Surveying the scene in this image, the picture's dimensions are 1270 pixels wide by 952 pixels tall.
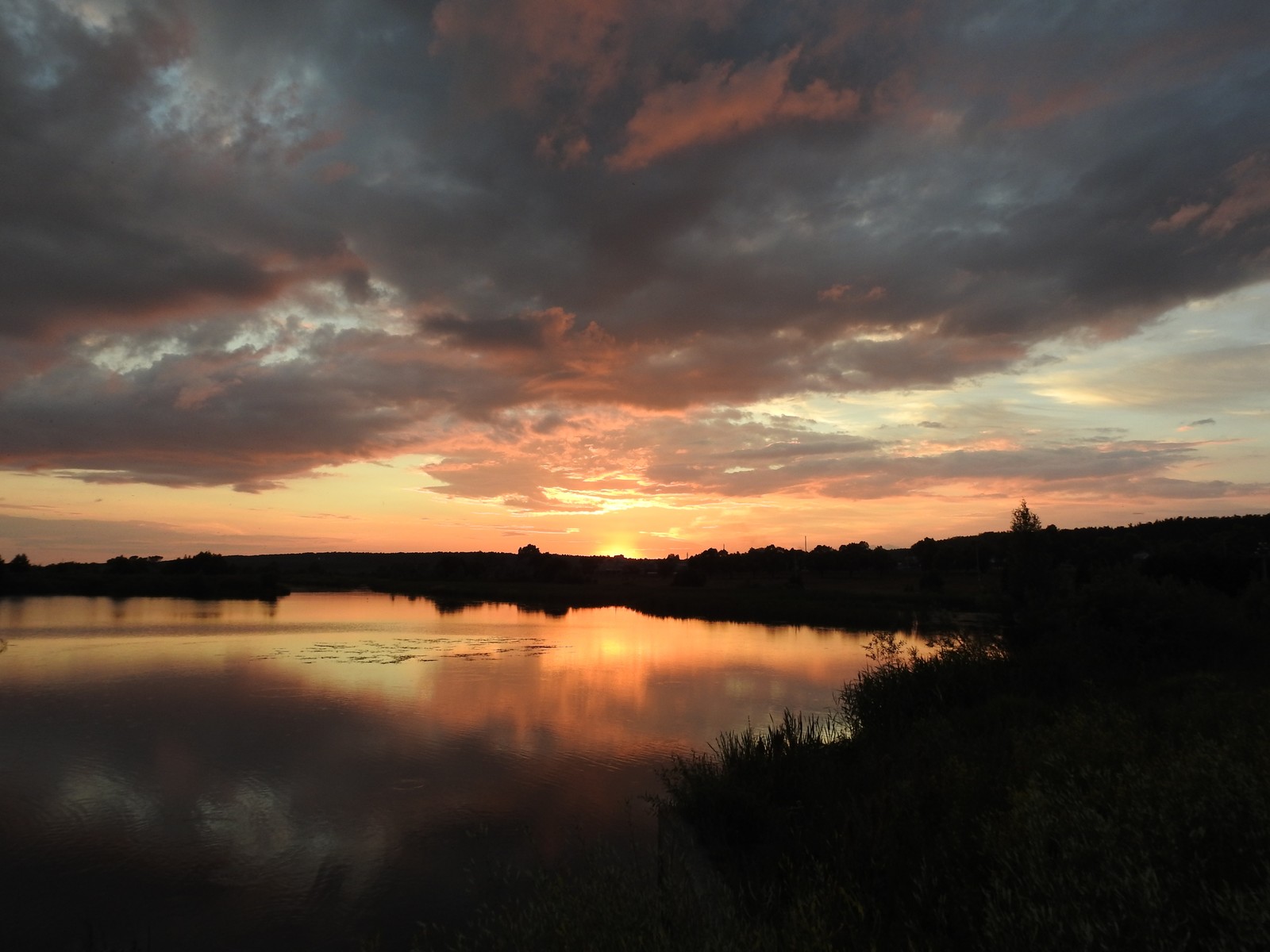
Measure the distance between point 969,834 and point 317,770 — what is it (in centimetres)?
1209

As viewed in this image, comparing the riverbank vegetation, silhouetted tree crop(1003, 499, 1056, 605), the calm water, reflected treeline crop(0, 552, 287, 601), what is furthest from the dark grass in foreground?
reflected treeline crop(0, 552, 287, 601)

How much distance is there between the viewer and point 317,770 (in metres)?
14.8

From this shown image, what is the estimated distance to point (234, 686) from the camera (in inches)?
938

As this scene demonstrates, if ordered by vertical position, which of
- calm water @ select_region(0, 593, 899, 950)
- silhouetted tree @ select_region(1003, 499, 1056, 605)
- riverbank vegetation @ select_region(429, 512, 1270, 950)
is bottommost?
calm water @ select_region(0, 593, 899, 950)

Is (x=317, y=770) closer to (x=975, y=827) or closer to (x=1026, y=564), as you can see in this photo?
(x=975, y=827)

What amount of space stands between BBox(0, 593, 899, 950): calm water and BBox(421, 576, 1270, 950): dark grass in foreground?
6.15ft

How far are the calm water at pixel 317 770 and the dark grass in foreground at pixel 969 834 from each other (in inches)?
Answer: 73.8

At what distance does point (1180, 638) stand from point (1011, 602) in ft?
18.5

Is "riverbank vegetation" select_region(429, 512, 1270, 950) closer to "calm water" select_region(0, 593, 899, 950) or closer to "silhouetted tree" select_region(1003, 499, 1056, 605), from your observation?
"calm water" select_region(0, 593, 899, 950)

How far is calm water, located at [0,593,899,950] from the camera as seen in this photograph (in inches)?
360

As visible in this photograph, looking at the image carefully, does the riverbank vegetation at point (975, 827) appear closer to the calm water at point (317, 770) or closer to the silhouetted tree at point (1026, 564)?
the calm water at point (317, 770)

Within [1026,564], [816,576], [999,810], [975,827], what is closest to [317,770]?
[975,827]

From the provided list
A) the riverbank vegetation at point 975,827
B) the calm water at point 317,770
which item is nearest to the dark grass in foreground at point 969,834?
the riverbank vegetation at point 975,827

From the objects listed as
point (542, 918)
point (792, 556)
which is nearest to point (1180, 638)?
point (542, 918)
